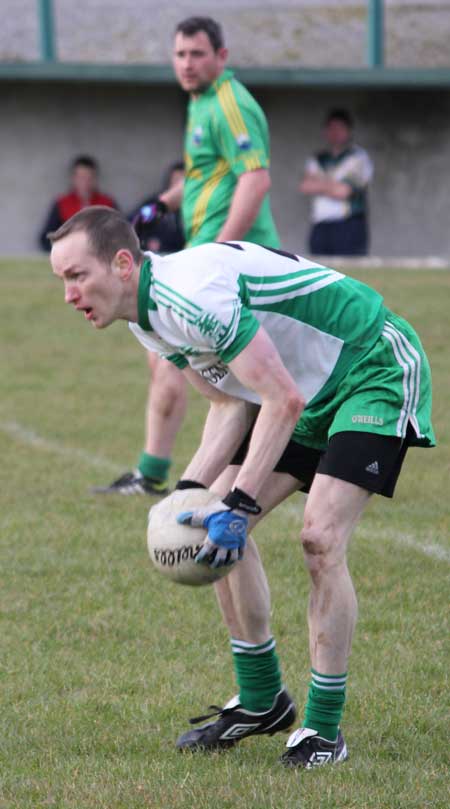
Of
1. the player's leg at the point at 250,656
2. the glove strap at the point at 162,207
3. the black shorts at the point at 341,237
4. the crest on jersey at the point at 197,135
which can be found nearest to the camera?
the player's leg at the point at 250,656

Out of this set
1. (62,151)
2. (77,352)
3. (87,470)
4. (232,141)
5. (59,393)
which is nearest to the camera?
(232,141)

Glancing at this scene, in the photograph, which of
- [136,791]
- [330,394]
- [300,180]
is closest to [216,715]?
[136,791]

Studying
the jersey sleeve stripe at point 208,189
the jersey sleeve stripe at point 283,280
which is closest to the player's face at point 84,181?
the jersey sleeve stripe at point 208,189

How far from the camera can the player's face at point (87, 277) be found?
4.26 metres

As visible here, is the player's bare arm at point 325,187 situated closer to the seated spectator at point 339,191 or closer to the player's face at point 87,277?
the seated spectator at point 339,191

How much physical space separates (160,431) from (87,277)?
4079mm

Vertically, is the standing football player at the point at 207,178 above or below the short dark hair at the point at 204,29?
below

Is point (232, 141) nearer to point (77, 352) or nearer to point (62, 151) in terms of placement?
point (77, 352)

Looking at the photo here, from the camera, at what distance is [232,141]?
7.86 m

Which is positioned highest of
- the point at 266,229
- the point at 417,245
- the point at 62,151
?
the point at 266,229

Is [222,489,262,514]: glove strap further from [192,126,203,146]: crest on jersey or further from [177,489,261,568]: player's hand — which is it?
[192,126,203,146]: crest on jersey

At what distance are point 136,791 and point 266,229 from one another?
14.8ft

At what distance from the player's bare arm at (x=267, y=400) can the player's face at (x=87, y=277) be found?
457mm

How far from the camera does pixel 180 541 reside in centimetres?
419
